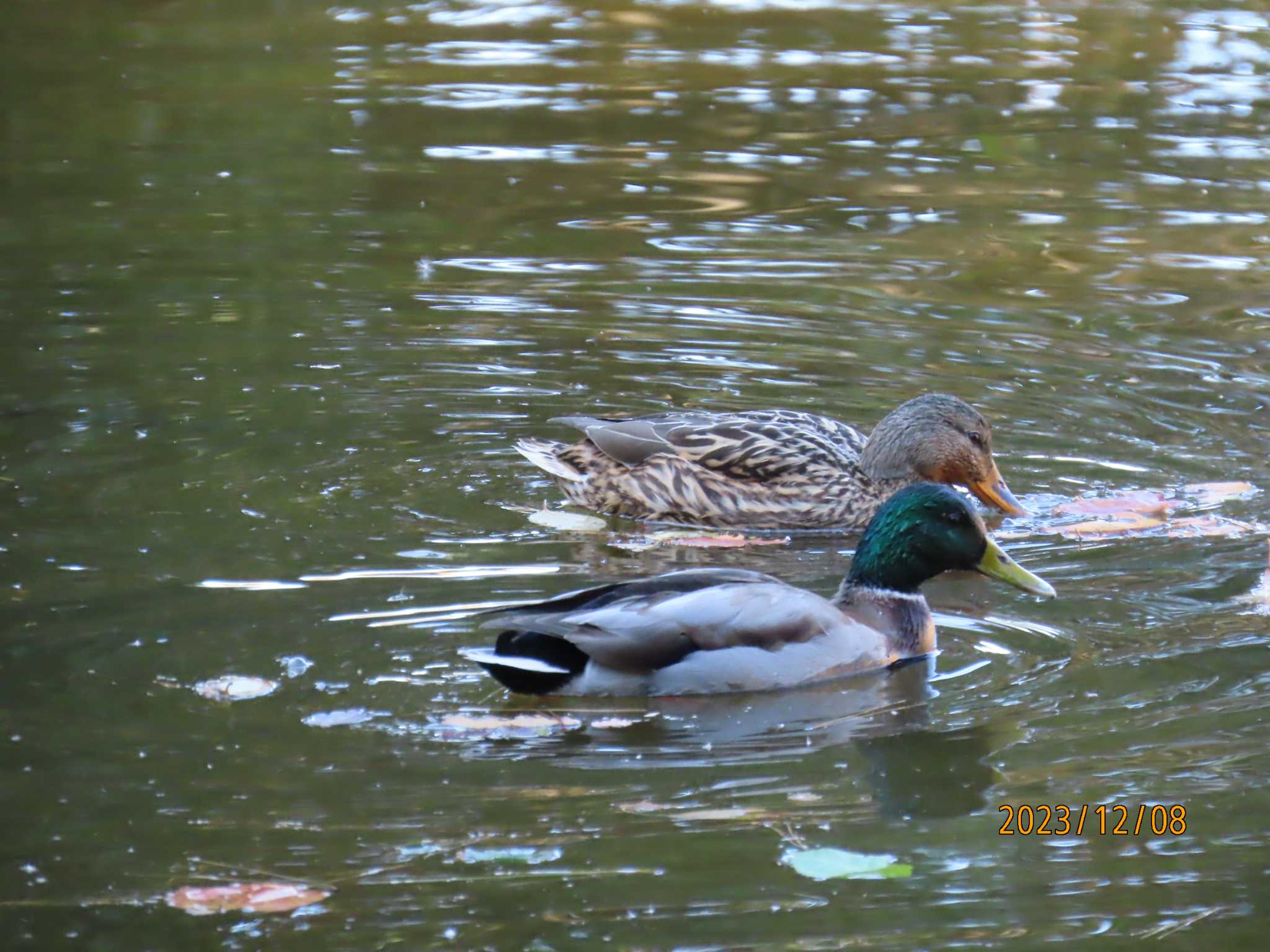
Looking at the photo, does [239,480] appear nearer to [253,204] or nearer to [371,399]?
[371,399]

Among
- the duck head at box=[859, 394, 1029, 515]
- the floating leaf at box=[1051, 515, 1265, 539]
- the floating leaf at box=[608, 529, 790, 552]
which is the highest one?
the duck head at box=[859, 394, 1029, 515]

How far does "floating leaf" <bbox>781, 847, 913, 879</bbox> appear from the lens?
216 inches

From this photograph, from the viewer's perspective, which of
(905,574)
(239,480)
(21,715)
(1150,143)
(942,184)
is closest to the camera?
(21,715)

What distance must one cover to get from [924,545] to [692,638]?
1.21m

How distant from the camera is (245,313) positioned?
11664mm

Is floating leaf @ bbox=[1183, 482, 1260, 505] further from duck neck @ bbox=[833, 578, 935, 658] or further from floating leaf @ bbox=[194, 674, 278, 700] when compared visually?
floating leaf @ bbox=[194, 674, 278, 700]

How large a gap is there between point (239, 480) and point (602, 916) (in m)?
4.21

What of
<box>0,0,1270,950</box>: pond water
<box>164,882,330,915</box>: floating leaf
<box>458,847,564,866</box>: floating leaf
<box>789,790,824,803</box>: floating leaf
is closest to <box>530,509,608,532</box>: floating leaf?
<box>0,0,1270,950</box>: pond water

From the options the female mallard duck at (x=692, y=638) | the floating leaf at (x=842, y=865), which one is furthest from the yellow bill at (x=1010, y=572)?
the floating leaf at (x=842, y=865)

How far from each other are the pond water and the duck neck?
0.17m

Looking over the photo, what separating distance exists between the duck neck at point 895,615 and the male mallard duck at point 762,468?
5.36 ft

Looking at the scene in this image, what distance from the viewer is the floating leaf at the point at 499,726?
634 centimetres

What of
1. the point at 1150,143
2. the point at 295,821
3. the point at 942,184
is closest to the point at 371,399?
the point at 295,821

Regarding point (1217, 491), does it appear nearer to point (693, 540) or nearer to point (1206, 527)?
point (1206, 527)
